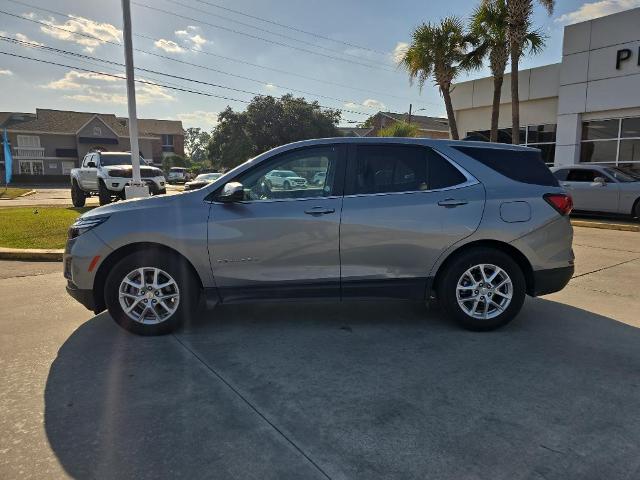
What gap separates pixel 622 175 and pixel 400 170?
10.8m

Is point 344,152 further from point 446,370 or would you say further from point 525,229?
point 446,370

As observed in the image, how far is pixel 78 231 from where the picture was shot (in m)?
4.41

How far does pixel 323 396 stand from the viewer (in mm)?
3266

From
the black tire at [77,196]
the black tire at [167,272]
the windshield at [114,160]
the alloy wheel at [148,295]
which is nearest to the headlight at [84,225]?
the black tire at [167,272]

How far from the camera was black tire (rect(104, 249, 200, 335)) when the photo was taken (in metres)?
4.32

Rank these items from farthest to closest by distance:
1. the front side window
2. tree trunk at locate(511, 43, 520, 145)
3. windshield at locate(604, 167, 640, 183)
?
tree trunk at locate(511, 43, 520, 145), windshield at locate(604, 167, 640, 183), the front side window

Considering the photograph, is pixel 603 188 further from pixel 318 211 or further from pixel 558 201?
pixel 318 211

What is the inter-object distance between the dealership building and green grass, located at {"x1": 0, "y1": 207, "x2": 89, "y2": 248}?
16.6 meters

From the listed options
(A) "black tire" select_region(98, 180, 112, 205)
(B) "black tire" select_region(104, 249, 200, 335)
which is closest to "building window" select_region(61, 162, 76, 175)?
(A) "black tire" select_region(98, 180, 112, 205)

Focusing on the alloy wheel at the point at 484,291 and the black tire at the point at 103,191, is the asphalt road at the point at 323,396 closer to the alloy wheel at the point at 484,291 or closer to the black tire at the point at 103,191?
the alloy wheel at the point at 484,291

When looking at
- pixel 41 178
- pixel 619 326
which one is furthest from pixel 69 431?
pixel 41 178

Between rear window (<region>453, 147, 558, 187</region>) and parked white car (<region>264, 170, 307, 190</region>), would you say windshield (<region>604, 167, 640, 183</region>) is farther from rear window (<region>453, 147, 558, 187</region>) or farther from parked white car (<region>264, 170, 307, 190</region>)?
parked white car (<region>264, 170, 307, 190</region>)

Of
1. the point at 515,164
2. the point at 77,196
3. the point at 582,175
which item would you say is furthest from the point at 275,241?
the point at 77,196

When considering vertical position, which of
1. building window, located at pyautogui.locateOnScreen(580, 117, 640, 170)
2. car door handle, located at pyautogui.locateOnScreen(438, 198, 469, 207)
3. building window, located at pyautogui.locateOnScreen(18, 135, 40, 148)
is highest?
building window, located at pyautogui.locateOnScreen(18, 135, 40, 148)
